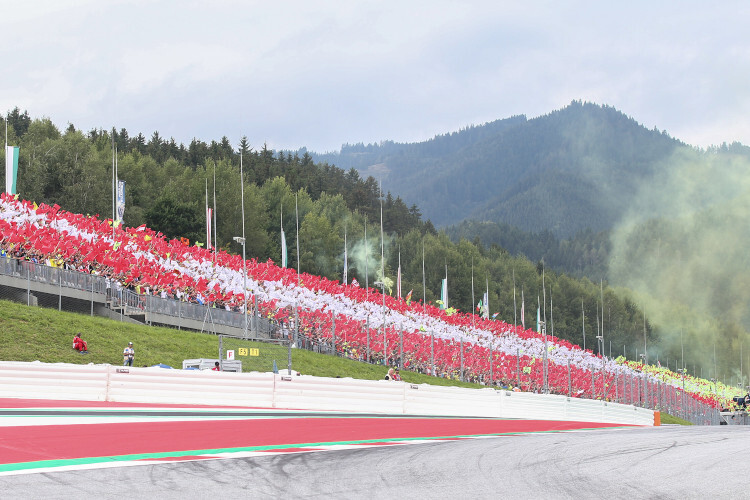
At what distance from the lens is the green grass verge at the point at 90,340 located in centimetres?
2814

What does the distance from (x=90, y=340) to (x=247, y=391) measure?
966 cm

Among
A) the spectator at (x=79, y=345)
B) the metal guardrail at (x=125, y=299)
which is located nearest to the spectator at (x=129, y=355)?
the spectator at (x=79, y=345)

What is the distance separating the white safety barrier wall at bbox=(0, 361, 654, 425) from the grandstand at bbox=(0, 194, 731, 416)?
33.5 ft

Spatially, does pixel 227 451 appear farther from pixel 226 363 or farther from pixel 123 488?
pixel 226 363

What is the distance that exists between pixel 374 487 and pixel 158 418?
9.09 m

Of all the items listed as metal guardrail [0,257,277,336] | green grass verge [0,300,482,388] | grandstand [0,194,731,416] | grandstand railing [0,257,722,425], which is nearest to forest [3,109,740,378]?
grandstand [0,194,731,416]

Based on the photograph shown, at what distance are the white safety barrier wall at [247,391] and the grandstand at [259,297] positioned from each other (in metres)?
10.2

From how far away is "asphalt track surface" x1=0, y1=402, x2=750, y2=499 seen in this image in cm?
902

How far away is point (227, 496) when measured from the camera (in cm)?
870

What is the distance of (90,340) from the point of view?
30.4 meters

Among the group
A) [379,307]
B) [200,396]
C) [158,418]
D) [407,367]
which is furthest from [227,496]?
[379,307]

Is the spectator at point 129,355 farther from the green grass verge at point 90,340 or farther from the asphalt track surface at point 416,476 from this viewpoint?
the asphalt track surface at point 416,476

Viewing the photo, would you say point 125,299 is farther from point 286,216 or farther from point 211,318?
point 286,216

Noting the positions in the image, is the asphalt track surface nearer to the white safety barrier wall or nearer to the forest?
the white safety barrier wall
